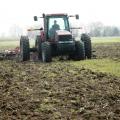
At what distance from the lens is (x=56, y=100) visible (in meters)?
10.8

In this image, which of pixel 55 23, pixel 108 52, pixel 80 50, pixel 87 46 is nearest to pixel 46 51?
pixel 80 50

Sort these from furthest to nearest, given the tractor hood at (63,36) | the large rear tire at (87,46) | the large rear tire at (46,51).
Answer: the large rear tire at (87,46) < the tractor hood at (63,36) < the large rear tire at (46,51)

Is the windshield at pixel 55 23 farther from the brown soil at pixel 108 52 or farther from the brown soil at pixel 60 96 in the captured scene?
the brown soil at pixel 60 96

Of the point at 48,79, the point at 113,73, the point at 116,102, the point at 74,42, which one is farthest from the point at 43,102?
the point at 74,42

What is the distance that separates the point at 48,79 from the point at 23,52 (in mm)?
9009

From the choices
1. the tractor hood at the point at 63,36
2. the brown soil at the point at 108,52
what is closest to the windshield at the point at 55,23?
the tractor hood at the point at 63,36

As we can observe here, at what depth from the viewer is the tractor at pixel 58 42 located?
22406 mm

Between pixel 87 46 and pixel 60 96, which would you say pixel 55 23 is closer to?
pixel 87 46

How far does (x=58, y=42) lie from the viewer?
22453 mm

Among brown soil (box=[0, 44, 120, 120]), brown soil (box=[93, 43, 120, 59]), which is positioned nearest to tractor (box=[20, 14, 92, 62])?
brown soil (box=[93, 43, 120, 59])

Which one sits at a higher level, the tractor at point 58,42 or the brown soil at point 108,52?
the tractor at point 58,42

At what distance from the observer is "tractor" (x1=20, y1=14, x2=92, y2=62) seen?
2241cm

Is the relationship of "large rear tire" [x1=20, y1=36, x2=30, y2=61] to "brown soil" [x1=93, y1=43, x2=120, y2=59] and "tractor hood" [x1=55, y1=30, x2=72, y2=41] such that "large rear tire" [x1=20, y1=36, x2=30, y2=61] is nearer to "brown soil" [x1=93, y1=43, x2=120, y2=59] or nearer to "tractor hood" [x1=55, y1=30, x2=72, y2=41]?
"tractor hood" [x1=55, y1=30, x2=72, y2=41]

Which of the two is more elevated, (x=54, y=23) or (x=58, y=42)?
(x=54, y=23)
